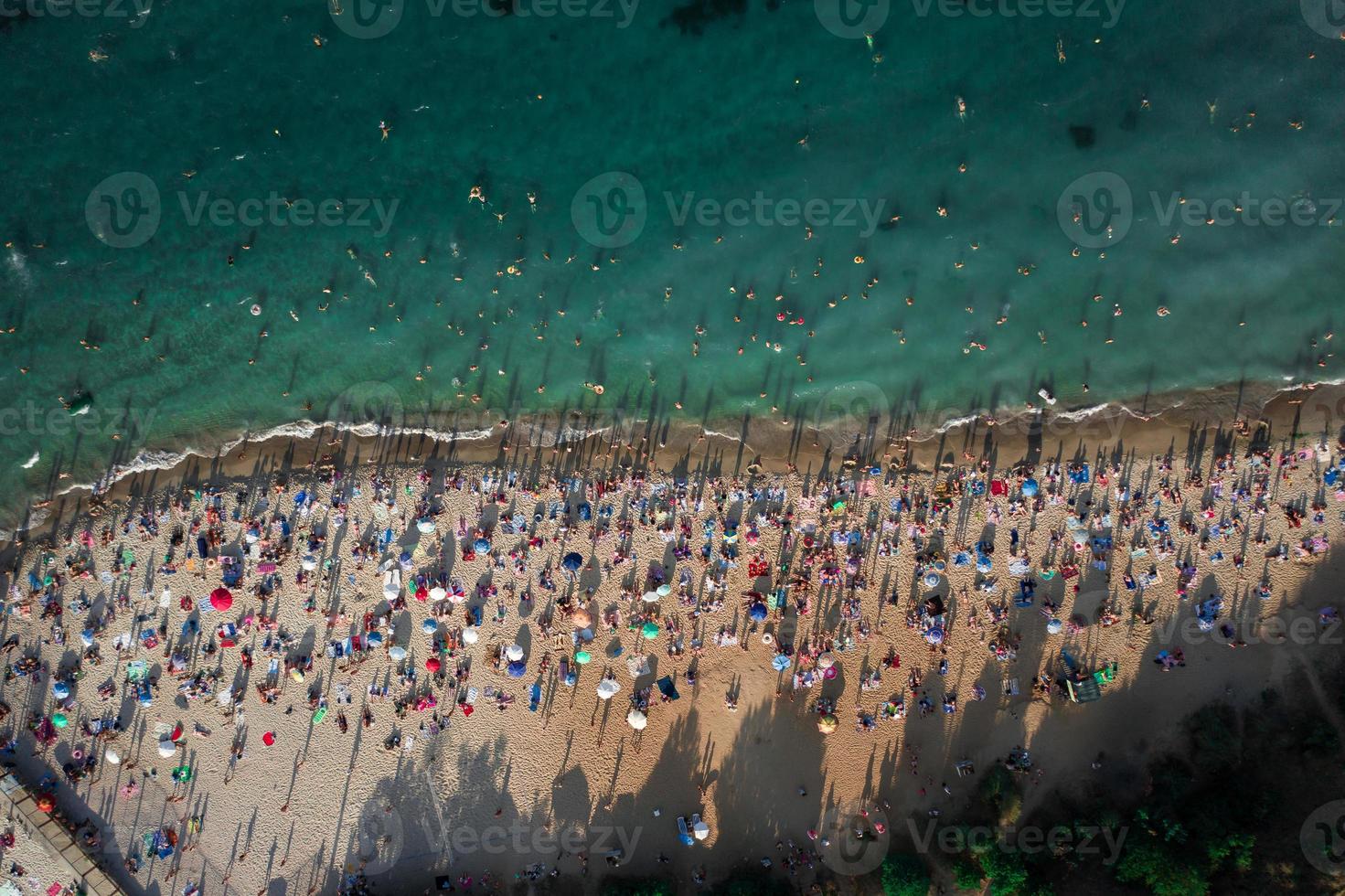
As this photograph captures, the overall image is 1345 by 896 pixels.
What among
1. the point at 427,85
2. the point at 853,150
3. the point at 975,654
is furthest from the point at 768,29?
the point at 975,654

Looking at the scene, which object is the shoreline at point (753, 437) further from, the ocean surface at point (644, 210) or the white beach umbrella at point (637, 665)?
the white beach umbrella at point (637, 665)

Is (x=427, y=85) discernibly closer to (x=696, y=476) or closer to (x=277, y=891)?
(x=696, y=476)

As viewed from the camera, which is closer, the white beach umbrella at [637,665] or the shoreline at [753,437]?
the white beach umbrella at [637,665]

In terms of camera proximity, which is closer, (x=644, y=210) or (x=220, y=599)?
(x=220, y=599)

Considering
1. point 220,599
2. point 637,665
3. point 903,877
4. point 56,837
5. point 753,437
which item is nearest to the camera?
point 903,877

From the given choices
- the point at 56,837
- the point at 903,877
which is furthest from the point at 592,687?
the point at 56,837

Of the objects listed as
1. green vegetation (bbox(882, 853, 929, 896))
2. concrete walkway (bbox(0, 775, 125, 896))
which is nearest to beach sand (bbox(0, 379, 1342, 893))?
concrete walkway (bbox(0, 775, 125, 896))

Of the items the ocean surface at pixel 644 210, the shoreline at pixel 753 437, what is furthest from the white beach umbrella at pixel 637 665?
the ocean surface at pixel 644 210

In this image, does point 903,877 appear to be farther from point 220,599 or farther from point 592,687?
point 220,599
